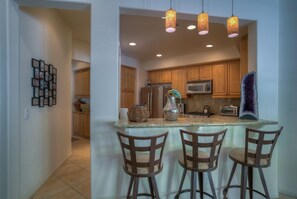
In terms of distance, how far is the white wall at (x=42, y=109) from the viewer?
2.06 m

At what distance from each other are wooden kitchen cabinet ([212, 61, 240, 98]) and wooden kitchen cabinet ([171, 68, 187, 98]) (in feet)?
2.92

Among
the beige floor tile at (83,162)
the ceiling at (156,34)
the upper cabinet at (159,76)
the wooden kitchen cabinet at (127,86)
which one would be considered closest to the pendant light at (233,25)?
the ceiling at (156,34)

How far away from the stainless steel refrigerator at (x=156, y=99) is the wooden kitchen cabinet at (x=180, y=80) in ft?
0.98

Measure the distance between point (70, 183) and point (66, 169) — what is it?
1.85 feet

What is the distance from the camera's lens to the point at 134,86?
5.66 m

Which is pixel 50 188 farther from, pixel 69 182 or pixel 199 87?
pixel 199 87

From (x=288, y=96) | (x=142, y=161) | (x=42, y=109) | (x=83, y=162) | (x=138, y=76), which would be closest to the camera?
(x=142, y=161)

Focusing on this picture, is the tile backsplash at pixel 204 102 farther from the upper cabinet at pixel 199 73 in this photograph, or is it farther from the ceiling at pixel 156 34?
the ceiling at pixel 156 34

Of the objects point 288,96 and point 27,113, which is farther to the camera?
point 288,96

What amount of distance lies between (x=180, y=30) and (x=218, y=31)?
0.75 meters

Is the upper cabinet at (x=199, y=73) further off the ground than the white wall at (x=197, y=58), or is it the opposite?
the white wall at (x=197, y=58)

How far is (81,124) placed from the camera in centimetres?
537

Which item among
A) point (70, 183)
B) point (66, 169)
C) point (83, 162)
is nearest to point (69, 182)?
point (70, 183)

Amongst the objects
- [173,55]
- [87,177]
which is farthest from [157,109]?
[87,177]
